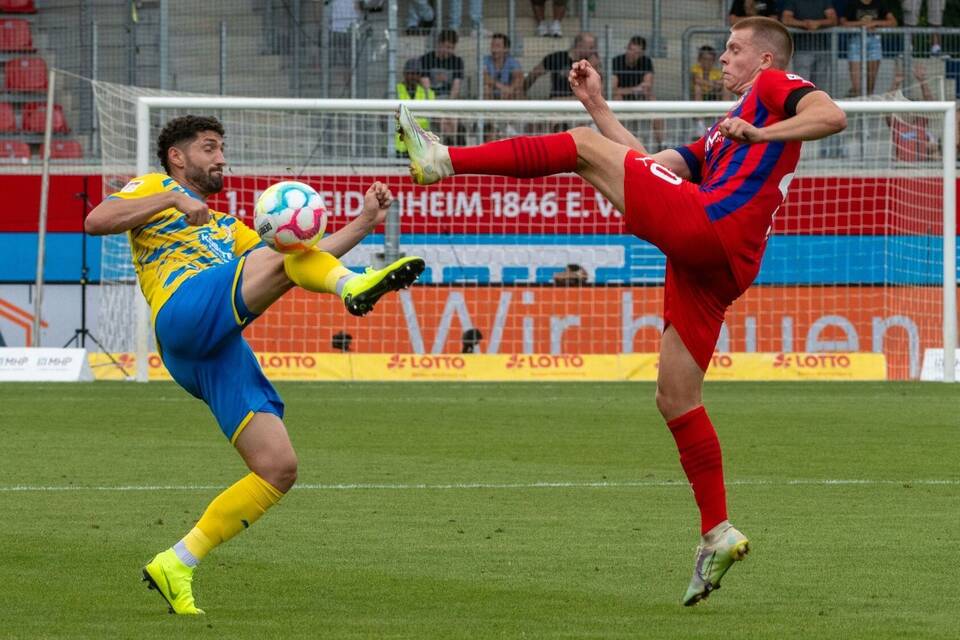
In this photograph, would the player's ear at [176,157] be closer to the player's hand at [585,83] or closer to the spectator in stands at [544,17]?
the player's hand at [585,83]

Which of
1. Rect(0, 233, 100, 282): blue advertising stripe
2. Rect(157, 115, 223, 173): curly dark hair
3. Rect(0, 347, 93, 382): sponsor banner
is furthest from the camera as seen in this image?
Rect(0, 233, 100, 282): blue advertising stripe

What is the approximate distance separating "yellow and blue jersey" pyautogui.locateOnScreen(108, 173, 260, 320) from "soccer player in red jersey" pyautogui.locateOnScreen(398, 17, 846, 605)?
3.36 feet

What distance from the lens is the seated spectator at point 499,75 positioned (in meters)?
23.9

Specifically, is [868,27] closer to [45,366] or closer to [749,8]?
[749,8]

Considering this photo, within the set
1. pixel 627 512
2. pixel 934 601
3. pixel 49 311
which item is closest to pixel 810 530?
pixel 627 512

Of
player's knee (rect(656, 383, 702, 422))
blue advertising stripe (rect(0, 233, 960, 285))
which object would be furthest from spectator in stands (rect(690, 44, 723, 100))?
player's knee (rect(656, 383, 702, 422))

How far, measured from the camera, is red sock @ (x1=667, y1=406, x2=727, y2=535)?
6559 millimetres

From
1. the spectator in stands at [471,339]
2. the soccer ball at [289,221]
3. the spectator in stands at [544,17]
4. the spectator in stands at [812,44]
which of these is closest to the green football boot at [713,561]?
the soccer ball at [289,221]

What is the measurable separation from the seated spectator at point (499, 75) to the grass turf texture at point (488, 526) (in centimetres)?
903

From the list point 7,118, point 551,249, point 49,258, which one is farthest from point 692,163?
point 7,118

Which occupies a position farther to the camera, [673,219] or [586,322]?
[586,322]

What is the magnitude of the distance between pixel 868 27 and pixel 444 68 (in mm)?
6089

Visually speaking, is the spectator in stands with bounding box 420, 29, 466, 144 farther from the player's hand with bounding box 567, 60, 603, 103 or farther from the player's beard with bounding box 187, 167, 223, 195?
the player's beard with bounding box 187, 167, 223, 195

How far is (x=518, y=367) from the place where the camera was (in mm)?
20797
